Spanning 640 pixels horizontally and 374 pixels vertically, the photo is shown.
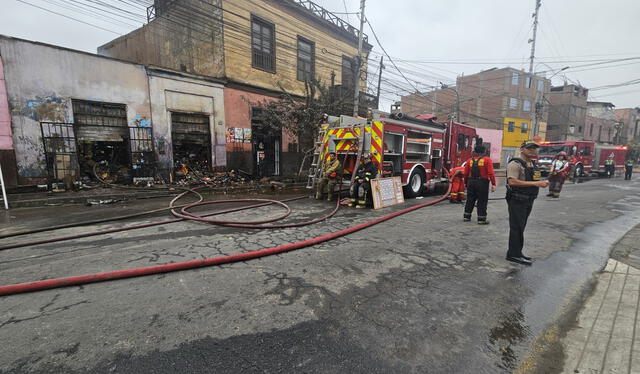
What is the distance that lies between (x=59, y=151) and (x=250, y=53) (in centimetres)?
868

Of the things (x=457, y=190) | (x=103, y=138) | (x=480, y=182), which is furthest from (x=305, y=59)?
(x=480, y=182)

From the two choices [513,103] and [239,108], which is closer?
[239,108]

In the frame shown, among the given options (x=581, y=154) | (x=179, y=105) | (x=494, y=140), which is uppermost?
(x=179, y=105)

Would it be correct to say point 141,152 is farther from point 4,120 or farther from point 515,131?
point 515,131

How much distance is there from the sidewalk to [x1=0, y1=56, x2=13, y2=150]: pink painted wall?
1325 cm

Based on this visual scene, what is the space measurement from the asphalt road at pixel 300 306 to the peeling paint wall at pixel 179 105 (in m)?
7.43

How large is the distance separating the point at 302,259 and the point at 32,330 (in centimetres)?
261

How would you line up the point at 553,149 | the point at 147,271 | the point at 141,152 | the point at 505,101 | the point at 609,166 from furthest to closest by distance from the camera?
the point at 505,101 → the point at 609,166 → the point at 553,149 → the point at 141,152 → the point at 147,271

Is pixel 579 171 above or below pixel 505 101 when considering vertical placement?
below

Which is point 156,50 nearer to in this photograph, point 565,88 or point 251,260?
point 251,260

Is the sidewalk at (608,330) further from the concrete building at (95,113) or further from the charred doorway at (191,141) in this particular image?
the charred doorway at (191,141)

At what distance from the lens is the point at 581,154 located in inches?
773

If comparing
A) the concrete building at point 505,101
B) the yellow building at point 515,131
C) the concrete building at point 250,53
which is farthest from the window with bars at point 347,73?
the yellow building at point 515,131

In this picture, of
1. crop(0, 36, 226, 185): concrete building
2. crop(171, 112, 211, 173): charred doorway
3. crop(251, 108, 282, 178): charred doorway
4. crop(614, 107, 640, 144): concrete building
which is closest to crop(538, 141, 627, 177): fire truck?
crop(251, 108, 282, 178): charred doorway
